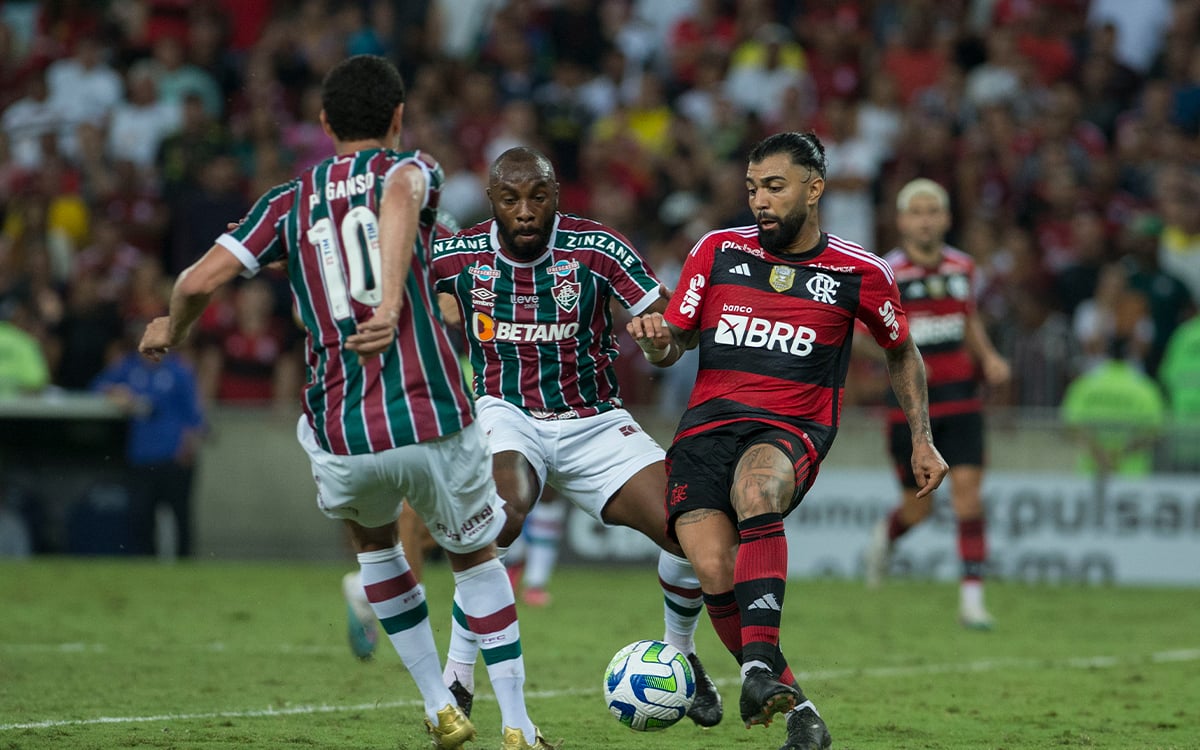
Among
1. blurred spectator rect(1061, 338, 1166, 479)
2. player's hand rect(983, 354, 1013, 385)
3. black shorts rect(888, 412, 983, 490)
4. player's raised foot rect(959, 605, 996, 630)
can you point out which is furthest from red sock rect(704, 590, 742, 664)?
blurred spectator rect(1061, 338, 1166, 479)

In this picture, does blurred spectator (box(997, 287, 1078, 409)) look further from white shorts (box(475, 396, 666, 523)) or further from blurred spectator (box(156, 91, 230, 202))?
white shorts (box(475, 396, 666, 523))

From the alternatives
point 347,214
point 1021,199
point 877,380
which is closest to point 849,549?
point 877,380

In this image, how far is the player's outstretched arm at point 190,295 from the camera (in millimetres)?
5832

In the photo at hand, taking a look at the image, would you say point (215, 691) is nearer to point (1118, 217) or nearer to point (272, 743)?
point (272, 743)

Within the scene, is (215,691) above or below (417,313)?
below

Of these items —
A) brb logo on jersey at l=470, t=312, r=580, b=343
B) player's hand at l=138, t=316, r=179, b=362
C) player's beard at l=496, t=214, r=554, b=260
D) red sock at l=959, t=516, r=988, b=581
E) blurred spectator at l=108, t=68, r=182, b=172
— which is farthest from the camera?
blurred spectator at l=108, t=68, r=182, b=172

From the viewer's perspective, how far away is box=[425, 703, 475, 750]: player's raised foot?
6.04 meters

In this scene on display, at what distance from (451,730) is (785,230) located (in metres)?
2.38

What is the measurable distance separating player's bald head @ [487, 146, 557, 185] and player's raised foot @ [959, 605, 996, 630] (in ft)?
18.7

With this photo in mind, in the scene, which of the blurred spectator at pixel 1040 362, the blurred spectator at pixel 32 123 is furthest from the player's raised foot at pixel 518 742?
the blurred spectator at pixel 32 123

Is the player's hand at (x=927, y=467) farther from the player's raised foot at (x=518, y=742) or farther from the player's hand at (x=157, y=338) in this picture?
the player's hand at (x=157, y=338)

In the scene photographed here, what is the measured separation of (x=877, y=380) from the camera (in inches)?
623

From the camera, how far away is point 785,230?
6777 mm

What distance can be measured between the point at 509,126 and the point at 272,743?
12.0 m
